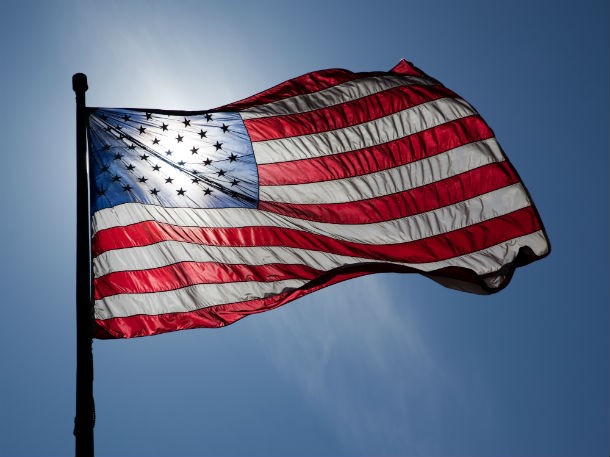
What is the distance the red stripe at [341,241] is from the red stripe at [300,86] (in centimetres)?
209

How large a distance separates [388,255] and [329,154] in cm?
194

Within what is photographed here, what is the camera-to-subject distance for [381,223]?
43.1 ft

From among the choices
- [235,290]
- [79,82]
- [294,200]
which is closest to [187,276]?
[235,290]

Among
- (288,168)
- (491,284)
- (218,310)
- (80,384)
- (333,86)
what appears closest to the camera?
(80,384)

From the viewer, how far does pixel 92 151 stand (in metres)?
12.0

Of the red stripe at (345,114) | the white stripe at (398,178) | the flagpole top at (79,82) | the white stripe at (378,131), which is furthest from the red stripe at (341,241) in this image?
the flagpole top at (79,82)

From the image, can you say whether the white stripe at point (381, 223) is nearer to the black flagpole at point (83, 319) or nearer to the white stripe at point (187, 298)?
the white stripe at point (187, 298)

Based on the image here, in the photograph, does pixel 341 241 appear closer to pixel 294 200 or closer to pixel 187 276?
pixel 294 200

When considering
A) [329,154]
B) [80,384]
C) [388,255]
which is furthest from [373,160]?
[80,384]

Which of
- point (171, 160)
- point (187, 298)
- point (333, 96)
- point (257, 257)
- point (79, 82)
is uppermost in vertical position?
point (333, 96)

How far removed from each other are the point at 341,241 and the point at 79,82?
4235 mm

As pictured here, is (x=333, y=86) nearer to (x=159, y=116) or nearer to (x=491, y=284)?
(x=159, y=116)

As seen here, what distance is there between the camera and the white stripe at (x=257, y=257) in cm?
1154

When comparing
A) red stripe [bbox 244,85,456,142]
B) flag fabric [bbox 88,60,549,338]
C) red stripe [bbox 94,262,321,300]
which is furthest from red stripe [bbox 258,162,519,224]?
red stripe [bbox 244,85,456,142]
